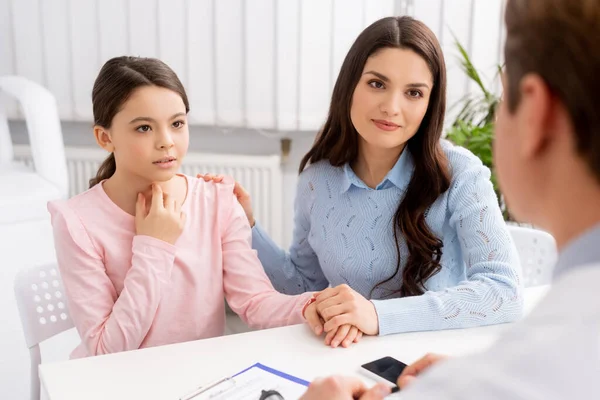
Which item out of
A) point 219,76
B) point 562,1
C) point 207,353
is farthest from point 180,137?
point 219,76

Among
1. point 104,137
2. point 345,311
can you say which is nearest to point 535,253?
point 345,311

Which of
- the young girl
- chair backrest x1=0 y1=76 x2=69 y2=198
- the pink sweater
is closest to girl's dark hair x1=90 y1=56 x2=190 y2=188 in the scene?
the young girl

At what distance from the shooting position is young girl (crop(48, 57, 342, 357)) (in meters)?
1.30

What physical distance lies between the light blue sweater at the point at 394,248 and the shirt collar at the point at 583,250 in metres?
0.72

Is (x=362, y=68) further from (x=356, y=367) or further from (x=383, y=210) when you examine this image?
(x=356, y=367)

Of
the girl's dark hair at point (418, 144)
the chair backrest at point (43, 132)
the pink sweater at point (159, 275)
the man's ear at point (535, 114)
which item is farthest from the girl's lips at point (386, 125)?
the chair backrest at point (43, 132)

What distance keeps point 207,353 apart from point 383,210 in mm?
581

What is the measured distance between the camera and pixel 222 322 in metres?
1.48

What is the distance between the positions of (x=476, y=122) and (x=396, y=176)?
156 centimetres

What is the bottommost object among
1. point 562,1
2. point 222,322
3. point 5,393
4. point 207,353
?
point 5,393

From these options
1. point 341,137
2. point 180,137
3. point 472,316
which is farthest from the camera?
point 341,137

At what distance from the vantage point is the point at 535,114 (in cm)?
52

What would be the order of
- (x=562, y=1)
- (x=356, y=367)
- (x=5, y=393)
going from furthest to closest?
(x=5, y=393) < (x=356, y=367) < (x=562, y=1)

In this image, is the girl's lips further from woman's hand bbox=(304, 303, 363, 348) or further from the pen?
the pen
